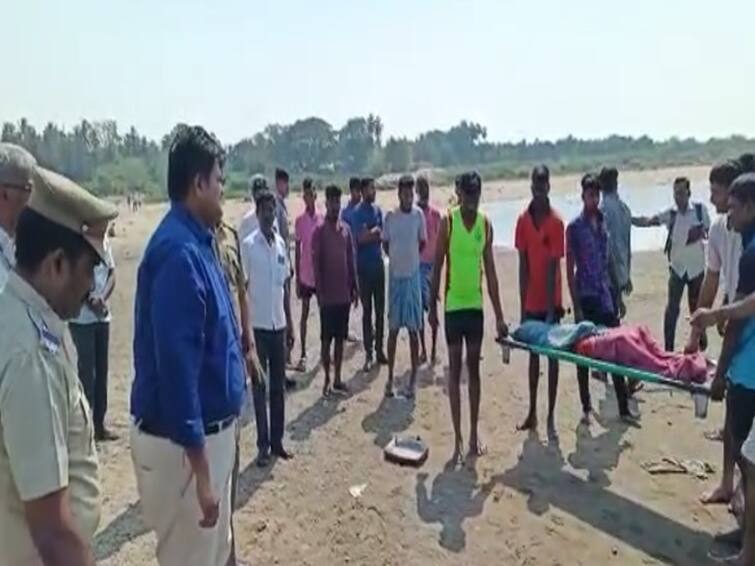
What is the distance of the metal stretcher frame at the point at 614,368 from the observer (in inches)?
204

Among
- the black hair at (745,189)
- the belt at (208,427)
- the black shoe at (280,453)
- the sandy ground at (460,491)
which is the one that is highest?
the black hair at (745,189)

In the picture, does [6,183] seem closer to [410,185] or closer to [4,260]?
[4,260]

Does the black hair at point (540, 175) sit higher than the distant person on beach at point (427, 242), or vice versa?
the black hair at point (540, 175)

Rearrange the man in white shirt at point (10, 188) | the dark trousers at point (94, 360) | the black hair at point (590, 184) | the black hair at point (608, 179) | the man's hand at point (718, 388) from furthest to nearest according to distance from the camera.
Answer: the black hair at point (608, 179)
the black hair at point (590, 184)
the dark trousers at point (94, 360)
the man's hand at point (718, 388)
the man in white shirt at point (10, 188)

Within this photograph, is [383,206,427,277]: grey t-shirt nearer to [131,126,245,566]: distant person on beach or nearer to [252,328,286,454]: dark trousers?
[252,328,286,454]: dark trousers

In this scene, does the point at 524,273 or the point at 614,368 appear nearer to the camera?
the point at 614,368

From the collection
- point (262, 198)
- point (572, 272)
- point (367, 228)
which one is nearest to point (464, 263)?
point (572, 272)

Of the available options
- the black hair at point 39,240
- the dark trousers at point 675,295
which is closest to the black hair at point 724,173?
the dark trousers at point 675,295

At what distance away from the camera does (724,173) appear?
18.3 feet

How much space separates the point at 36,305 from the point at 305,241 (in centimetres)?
714

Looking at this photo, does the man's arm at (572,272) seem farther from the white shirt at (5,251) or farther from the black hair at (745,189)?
the white shirt at (5,251)

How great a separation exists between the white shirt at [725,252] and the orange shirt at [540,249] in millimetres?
1198

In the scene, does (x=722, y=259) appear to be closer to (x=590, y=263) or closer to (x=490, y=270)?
(x=590, y=263)

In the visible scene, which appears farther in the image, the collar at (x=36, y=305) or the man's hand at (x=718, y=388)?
the man's hand at (x=718, y=388)
